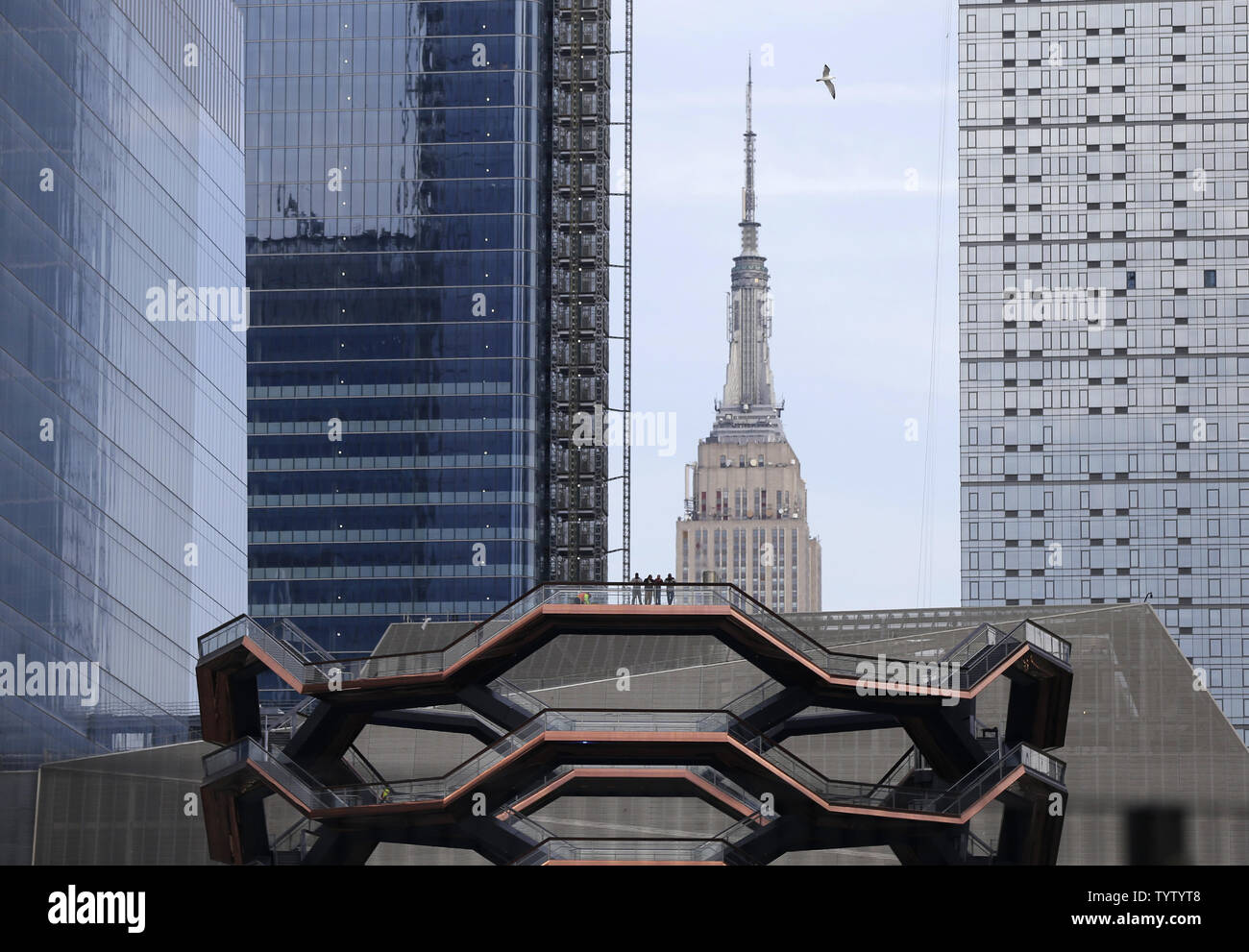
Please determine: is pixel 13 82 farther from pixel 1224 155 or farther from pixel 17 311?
pixel 1224 155

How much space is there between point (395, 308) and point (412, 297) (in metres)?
1.61

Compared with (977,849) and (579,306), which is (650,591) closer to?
(977,849)

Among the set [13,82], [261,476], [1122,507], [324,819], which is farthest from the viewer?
[261,476]

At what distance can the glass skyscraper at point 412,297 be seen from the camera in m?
150

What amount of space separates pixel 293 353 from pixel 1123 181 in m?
63.9

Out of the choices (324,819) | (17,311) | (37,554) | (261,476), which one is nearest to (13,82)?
(17,311)

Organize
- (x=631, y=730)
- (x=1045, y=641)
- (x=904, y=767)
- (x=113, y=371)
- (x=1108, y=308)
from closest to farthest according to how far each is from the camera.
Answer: (x=631, y=730), (x=1045, y=641), (x=904, y=767), (x=113, y=371), (x=1108, y=308)

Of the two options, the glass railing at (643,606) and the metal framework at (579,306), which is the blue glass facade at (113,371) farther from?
the metal framework at (579,306)

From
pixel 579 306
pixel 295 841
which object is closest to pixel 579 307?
pixel 579 306

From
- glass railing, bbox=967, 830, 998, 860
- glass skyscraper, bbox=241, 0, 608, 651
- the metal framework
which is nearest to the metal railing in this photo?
glass railing, bbox=967, 830, 998, 860

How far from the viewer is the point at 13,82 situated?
7481 centimetres

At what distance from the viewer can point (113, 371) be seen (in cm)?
8588

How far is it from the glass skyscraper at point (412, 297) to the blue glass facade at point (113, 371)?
145 feet
